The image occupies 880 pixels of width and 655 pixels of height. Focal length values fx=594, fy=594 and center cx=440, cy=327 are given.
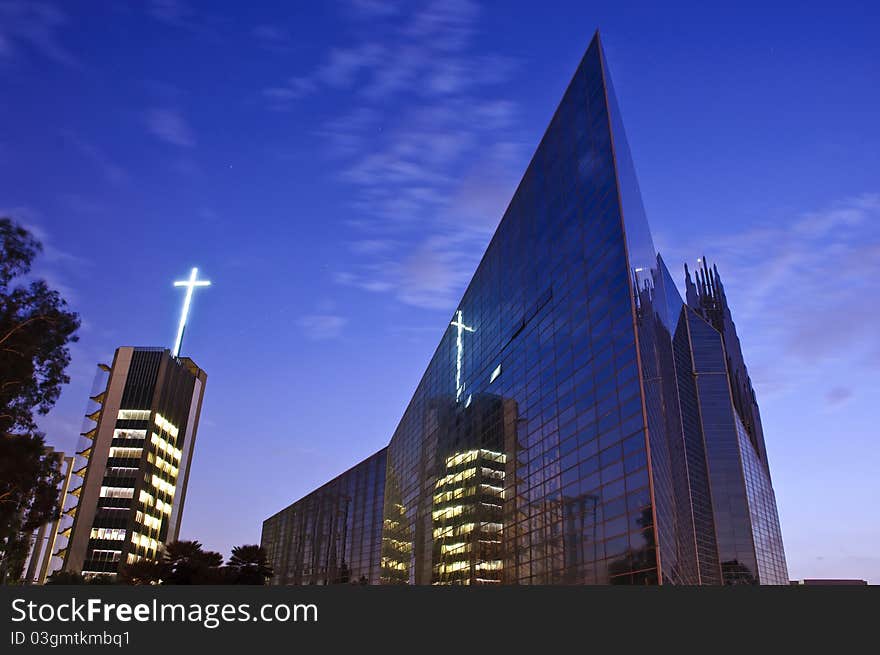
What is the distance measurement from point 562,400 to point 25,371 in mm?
34456

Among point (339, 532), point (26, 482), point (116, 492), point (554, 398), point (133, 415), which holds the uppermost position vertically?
point (133, 415)

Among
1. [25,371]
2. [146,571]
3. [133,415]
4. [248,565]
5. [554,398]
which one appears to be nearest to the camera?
[25,371]

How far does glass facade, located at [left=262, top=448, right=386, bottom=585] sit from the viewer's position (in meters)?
126

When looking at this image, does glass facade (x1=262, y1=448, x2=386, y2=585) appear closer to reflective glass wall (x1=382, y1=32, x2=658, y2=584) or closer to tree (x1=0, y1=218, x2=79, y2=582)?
reflective glass wall (x1=382, y1=32, x2=658, y2=584)

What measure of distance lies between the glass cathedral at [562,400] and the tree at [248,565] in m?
19.8

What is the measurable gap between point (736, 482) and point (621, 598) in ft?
523

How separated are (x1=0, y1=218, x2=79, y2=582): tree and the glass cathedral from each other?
33333mm

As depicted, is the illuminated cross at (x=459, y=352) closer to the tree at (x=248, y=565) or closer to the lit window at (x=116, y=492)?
the tree at (x=248, y=565)

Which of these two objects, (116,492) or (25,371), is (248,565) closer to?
(25,371)

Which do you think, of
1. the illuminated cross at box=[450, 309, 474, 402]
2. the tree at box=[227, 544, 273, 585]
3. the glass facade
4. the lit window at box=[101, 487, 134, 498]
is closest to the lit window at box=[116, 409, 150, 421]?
the lit window at box=[101, 487, 134, 498]

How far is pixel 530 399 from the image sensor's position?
50.1 metres

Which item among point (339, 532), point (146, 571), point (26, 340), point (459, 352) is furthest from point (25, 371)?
point (339, 532)

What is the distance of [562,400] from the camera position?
1742 inches

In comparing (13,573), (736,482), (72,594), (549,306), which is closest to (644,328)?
(549,306)
